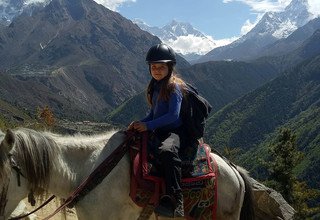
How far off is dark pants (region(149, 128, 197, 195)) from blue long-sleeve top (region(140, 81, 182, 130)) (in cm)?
19

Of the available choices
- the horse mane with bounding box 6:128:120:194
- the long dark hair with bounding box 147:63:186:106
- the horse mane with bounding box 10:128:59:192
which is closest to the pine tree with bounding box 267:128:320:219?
the long dark hair with bounding box 147:63:186:106

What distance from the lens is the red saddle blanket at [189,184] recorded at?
664cm

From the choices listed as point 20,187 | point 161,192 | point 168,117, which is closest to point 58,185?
point 20,187

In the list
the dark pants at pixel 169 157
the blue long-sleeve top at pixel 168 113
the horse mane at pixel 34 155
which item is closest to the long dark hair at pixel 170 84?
the blue long-sleeve top at pixel 168 113

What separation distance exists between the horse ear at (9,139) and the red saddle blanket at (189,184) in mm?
1905

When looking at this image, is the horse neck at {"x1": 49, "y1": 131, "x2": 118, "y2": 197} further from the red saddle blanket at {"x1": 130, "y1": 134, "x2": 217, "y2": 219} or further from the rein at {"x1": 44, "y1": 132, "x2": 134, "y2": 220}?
the red saddle blanket at {"x1": 130, "y1": 134, "x2": 217, "y2": 219}

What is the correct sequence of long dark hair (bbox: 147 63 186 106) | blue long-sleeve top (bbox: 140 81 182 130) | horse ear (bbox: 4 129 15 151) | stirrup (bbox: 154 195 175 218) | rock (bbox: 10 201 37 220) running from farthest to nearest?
rock (bbox: 10 201 37 220) < long dark hair (bbox: 147 63 186 106) < blue long-sleeve top (bbox: 140 81 182 130) < stirrup (bbox: 154 195 175 218) < horse ear (bbox: 4 129 15 151)

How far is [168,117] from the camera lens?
22.0 ft

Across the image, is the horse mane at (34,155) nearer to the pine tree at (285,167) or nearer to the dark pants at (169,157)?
the dark pants at (169,157)

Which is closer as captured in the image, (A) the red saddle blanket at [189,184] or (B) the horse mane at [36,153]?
(B) the horse mane at [36,153]

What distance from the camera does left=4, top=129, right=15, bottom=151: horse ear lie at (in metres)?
5.80

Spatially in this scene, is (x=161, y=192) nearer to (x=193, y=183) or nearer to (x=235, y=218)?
(x=193, y=183)

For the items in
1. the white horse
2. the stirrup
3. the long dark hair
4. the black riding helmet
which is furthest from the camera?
the black riding helmet

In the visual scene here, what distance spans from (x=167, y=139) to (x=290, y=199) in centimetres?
3842
